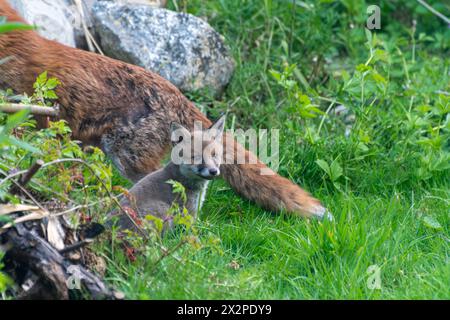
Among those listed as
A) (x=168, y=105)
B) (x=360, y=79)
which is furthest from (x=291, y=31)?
(x=168, y=105)

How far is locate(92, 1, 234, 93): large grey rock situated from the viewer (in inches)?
292

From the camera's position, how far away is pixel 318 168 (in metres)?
6.54

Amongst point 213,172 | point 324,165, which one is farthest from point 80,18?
point 213,172

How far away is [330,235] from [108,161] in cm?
191

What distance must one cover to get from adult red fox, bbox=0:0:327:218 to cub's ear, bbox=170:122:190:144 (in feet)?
1.49

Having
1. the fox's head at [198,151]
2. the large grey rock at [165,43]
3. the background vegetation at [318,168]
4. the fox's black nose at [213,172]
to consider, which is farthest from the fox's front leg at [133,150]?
the large grey rock at [165,43]

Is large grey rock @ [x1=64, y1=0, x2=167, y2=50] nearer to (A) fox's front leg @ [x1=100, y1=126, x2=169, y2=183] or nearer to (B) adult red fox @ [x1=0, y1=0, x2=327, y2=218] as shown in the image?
(B) adult red fox @ [x1=0, y1=0, x2=327, y2=218]

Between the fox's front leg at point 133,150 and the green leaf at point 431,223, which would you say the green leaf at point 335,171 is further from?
the fox's front leg at point 133,150

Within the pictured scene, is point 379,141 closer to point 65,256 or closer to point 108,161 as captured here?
point 108,161

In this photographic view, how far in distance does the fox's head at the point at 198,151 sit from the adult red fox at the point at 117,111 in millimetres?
370

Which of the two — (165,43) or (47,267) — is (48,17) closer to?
(165,43)

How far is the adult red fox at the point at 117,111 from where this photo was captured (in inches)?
234

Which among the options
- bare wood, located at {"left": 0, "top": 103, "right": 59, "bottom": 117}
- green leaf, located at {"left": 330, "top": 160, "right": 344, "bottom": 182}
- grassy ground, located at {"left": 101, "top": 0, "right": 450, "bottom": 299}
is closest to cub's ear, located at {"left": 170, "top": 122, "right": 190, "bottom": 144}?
grassy ground, located at {"left": 101, "top": 0, "right": 450, "bottom": 299}

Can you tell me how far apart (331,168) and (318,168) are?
236mm
